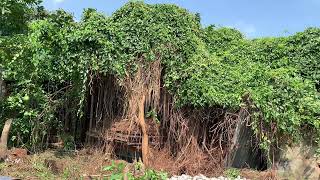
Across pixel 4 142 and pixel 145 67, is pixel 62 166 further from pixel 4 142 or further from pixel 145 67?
pixel 145 67

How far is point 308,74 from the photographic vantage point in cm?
1184

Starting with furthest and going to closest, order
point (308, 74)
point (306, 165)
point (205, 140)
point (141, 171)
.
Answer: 1. point (308, 74)
2. point (205, 140)
3. point (306, 165)
4. point (141, 171)

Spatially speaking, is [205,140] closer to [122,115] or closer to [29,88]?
[122,115]

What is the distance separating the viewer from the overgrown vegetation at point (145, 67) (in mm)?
10305

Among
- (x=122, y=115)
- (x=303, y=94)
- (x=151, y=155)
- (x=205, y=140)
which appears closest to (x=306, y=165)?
(x=303, y=94)

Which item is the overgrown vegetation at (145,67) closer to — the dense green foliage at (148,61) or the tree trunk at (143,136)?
the dense green foliage at (148,61)

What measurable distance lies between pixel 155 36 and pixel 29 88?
361cm

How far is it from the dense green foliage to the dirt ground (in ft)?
3.62

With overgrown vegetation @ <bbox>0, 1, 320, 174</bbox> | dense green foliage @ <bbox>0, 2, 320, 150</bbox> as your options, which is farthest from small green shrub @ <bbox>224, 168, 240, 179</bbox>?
dense green foliage @ <bbox>0, 2, 320, 150</bbox>

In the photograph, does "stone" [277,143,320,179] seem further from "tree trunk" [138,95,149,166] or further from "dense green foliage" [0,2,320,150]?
"tree trunk" [138,95,149,166]

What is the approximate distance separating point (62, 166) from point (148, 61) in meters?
3.36

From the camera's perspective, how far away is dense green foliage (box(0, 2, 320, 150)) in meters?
10.4

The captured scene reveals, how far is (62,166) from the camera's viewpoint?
32.4 ft

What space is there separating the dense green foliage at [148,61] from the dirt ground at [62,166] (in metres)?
1.10
